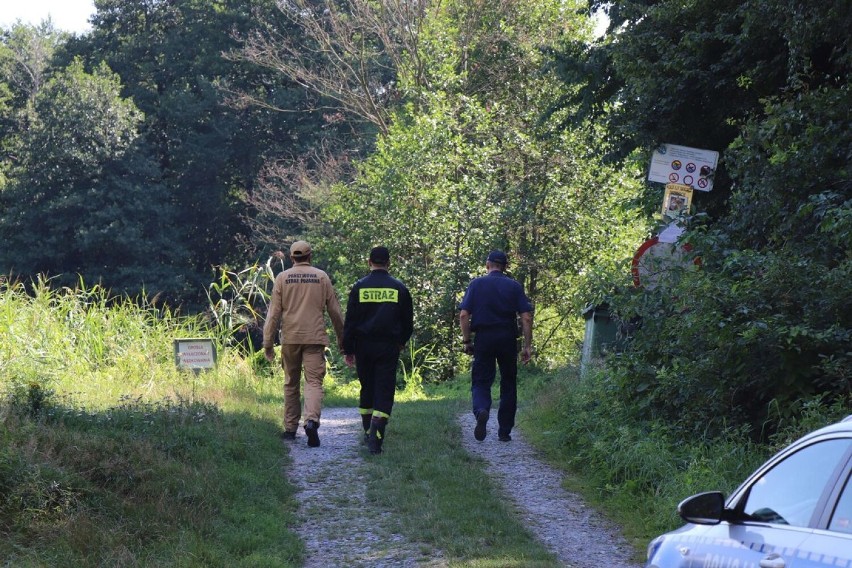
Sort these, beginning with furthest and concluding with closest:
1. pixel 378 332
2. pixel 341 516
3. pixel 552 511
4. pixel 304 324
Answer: pixel 304 324 → pixel 378 332 → pixel 552 511 → pixel 341 516

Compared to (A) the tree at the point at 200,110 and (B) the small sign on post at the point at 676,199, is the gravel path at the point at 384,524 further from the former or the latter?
(A) the tree at the point at 200,110

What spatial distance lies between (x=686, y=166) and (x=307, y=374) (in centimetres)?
447

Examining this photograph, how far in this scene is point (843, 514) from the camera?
Result: 136 inches

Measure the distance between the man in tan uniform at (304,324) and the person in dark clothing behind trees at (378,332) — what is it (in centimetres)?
29

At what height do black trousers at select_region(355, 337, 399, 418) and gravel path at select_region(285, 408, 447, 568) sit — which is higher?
black trousers at select_region(355, 337, 399, 418)

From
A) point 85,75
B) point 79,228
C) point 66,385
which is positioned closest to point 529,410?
point 66,385

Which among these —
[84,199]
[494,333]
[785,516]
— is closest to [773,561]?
[785,516]

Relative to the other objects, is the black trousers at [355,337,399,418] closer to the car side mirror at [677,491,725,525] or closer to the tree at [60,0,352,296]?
the car side mirror at [677,491,725,525]

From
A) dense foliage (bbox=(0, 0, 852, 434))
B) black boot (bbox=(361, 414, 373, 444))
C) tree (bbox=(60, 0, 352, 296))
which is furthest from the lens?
tree (bbox=(60, 0, 352, 296))

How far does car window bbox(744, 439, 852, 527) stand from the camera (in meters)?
3.65

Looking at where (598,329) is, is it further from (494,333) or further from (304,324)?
(304,324)

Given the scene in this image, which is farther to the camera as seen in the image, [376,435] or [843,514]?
[376,435]

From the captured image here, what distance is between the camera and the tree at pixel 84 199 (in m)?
44.0

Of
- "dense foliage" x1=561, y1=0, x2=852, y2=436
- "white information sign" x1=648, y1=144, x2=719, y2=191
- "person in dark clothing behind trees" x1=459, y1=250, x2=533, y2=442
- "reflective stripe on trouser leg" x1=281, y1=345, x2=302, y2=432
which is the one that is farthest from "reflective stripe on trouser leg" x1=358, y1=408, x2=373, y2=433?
"white information sign" x1=648, y1=144, x2=719, y2=191
